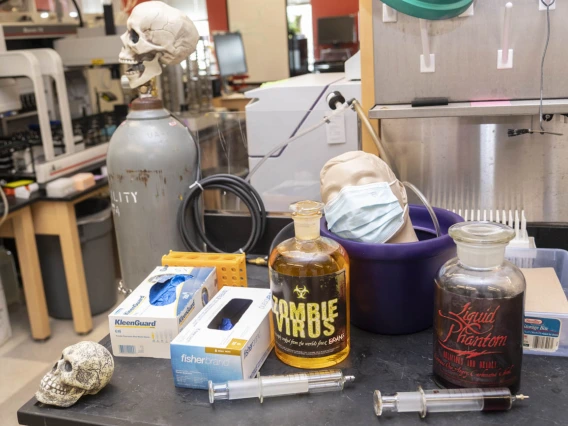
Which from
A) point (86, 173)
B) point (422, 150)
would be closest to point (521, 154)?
point (422, 150)

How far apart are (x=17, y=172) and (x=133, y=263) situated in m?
1.53

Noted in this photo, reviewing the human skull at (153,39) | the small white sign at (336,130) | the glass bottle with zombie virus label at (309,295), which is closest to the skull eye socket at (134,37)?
the human skull at (153,39)

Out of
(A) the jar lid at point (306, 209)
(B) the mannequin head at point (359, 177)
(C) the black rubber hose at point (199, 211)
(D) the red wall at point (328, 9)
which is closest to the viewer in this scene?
(A) the jar lid at point (306, 209)

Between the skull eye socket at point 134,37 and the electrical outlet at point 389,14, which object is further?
the skull eye socket at point 134,37

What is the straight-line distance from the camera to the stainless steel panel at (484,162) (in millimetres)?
1445

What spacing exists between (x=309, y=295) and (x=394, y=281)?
169mm

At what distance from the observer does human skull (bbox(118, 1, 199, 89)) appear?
1.46m

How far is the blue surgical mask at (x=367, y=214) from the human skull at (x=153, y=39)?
2.50 ft

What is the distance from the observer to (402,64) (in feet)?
4.49

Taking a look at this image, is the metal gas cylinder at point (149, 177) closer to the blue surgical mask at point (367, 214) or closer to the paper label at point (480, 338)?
the blue surgical mask at point (367, 214)

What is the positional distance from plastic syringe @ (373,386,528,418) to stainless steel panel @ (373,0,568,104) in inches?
30.7

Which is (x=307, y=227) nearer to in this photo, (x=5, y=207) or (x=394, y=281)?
(x=394, y=281)

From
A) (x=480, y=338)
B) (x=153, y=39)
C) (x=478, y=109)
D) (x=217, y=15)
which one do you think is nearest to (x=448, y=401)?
(x=480, y=338)

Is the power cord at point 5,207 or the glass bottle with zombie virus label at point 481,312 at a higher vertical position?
the glass bottle with zombie virus label at point 481,312
